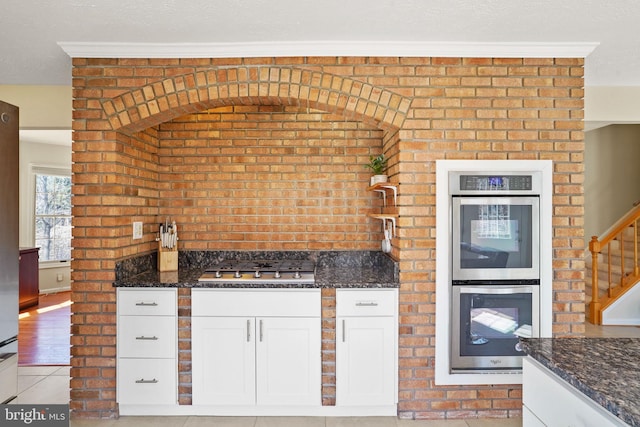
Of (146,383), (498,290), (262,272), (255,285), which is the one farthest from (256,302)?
(498,290)

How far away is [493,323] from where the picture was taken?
2795 millimetres

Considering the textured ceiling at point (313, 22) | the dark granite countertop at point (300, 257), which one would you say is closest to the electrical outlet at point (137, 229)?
the dark granite countertop at point (300, 257)

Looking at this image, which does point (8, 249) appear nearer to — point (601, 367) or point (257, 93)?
point (257, 93)

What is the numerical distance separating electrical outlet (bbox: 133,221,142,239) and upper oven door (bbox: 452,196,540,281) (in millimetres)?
2328

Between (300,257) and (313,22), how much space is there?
1879 millimetres

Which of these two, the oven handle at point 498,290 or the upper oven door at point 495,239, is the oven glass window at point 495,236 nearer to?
the upper oven door at point 495,239

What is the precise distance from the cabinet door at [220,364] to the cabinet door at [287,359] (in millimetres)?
103

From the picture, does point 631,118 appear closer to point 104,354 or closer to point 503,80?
point 503,80

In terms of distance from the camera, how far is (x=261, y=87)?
2814 millimetres

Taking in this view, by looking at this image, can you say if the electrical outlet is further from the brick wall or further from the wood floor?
the wood floor

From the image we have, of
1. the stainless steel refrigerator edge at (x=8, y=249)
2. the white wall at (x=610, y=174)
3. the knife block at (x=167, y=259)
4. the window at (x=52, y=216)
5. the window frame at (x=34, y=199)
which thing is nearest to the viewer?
the stainless steel refrigerator edge at (x=8, y=249)

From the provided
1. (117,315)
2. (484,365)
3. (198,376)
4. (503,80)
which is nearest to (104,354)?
(117,315)

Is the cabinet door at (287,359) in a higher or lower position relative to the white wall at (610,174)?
lower

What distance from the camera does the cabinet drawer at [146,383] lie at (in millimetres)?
2820
